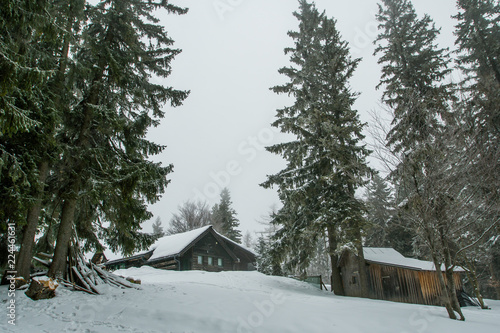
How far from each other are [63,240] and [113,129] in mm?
4056

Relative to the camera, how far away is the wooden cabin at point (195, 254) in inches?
1018

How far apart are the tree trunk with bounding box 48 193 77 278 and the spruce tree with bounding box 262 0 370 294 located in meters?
11.2

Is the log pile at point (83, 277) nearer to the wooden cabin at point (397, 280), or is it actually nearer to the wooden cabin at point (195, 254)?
the wooden cabin at point (195, 254)

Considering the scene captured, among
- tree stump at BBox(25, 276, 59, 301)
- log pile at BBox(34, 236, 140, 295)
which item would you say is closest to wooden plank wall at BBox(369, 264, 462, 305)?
log pile at BBox(34, 236, 140, 295)

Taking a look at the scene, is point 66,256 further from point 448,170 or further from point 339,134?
point 339,134

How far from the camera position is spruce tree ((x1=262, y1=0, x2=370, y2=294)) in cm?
1566

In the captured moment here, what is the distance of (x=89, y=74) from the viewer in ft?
32.2

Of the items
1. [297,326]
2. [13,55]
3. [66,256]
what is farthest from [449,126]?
[66,256]

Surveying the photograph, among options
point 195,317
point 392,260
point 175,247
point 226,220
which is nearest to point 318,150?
point 392,260

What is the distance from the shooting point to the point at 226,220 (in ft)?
139

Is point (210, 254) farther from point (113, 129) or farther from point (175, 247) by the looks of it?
point (113, 129)

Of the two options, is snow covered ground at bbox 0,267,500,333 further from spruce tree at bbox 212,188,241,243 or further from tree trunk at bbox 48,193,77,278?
spruce tree at bbox 212,188,241,243

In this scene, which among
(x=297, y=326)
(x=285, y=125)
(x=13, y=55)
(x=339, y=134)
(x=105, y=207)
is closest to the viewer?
(x=13, y=55)

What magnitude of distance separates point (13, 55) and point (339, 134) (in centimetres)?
1522
